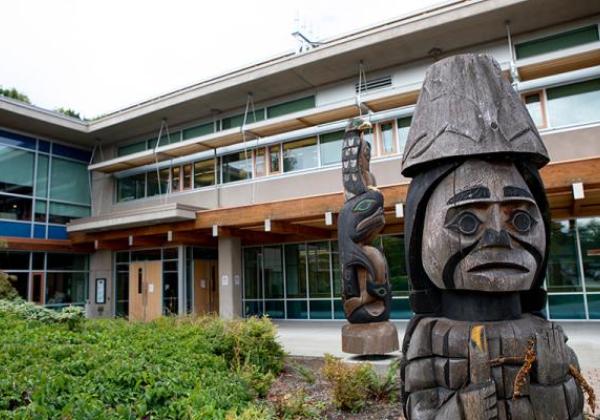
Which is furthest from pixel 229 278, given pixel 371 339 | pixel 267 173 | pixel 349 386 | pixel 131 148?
pixel 349 386

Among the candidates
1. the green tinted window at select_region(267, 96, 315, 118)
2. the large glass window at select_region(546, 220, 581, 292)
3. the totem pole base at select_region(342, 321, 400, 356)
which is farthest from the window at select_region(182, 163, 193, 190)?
the large glass window at select_region(546, 220, 581, 292)

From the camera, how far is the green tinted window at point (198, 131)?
75.4 feet

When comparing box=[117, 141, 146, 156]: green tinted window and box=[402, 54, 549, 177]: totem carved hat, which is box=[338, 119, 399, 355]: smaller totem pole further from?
box=[117, 141, 146, 156]: green tinted window

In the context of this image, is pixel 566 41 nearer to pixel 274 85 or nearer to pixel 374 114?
pixel 374 114

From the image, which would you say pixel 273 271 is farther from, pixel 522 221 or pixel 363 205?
pixel 522 221

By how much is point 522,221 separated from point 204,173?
20552mm

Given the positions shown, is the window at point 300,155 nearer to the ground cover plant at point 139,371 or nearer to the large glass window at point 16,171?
the ground cover plant at point 139,371

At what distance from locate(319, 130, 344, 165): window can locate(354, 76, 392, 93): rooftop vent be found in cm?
191

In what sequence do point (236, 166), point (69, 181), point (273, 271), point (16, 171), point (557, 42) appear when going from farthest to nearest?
1. point (69, 181)
2. point (16, 171)
3. point (273, 271)
4. point (236, 166)
5. point (557, 42)

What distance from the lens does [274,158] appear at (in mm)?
20875

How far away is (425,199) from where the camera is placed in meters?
3.50

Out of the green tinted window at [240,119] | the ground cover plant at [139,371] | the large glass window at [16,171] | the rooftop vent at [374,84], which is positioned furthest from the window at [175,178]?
the ground cover plant at [139,371]

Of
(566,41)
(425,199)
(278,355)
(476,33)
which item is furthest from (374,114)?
(425,199)

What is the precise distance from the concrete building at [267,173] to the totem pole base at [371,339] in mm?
5445
